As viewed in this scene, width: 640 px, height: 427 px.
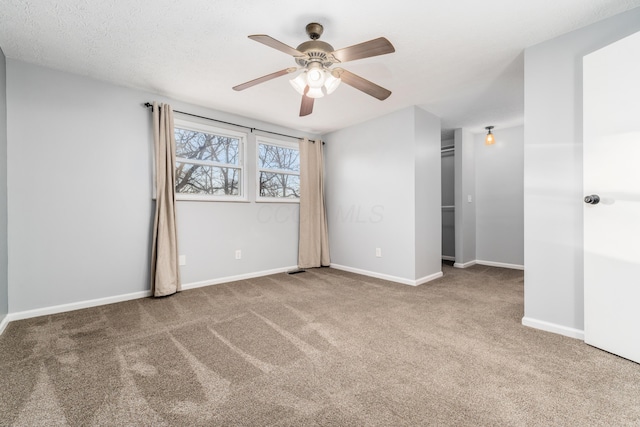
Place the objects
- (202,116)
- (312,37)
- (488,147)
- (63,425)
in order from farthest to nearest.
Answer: (488,147) → (202,116) → (312,37) → (63,425)

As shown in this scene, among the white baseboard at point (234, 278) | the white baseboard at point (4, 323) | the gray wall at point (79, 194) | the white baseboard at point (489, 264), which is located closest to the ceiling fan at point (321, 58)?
the gray wall at point (79, 194)

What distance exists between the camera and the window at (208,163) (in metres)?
3.43

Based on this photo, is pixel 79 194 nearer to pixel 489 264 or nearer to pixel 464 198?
pixel 464 198

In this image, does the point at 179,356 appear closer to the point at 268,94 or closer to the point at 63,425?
the point at 63,425

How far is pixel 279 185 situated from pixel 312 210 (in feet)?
2.24

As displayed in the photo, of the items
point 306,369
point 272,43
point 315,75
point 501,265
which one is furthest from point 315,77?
point 501,265

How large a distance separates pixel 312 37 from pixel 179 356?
2.38m

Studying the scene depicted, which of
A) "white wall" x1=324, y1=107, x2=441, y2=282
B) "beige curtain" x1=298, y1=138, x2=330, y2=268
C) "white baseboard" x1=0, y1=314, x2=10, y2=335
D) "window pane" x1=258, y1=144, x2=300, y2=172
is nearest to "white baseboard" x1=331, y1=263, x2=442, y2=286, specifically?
"white wall" x1=324, y1=107, x2=441, y2=282

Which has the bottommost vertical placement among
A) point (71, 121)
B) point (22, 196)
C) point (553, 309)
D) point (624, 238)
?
point (553, 309)

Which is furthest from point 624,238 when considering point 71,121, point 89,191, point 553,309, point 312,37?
point 71,121

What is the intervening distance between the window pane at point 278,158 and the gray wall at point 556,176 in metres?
3.15

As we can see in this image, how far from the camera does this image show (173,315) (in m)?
2.51

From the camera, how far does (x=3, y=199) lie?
2.30 meters

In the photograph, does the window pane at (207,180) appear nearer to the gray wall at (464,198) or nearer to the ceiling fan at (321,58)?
the ceiling fan at (321,58)
